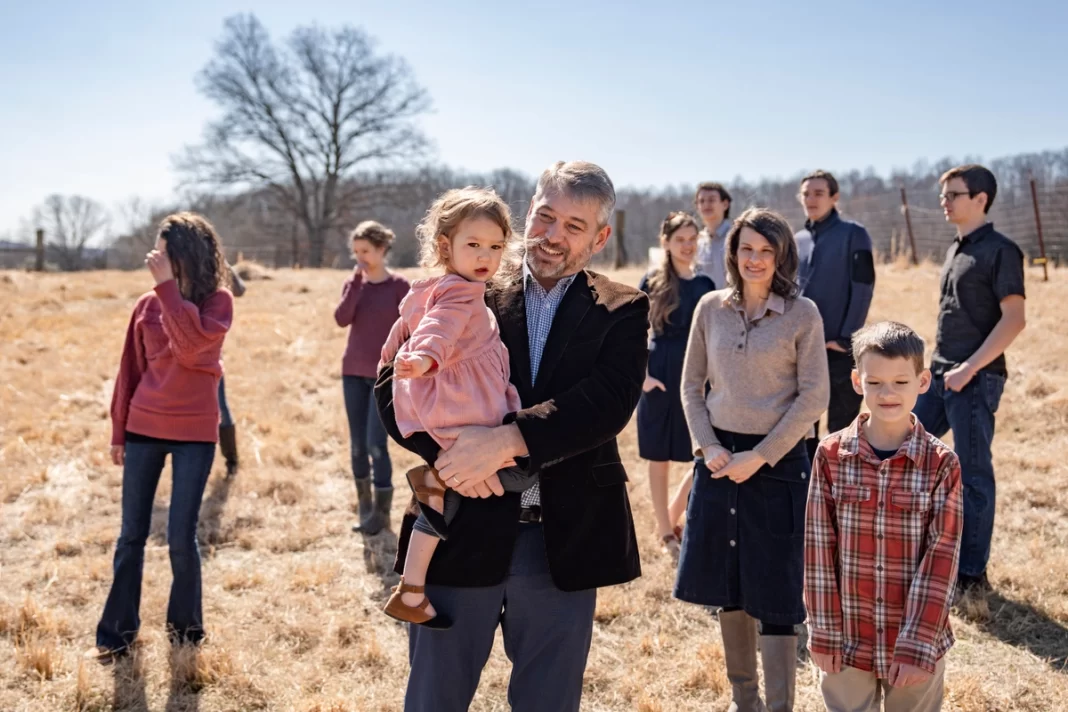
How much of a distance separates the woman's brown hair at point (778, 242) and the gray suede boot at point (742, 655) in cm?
133

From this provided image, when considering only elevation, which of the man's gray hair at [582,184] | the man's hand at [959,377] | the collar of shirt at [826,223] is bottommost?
the man's hand at [959,377]

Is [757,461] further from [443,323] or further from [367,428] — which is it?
[367,428]

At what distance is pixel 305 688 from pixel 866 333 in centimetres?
300

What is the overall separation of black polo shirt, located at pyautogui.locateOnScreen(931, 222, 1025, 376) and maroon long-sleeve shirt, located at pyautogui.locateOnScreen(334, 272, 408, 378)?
3.51 m

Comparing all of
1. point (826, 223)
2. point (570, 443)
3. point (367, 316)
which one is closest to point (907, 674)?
point (570, 443)

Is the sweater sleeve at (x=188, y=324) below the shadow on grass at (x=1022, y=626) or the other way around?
the other way around

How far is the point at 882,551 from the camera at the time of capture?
2.54 metres

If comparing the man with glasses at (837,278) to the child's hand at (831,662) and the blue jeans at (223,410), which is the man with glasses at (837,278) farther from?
the blue jeans at (223,410)

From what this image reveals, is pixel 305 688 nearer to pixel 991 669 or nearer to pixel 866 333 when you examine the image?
pixel 866 333

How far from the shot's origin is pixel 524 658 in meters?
2.28

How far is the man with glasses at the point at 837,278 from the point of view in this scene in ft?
17.1

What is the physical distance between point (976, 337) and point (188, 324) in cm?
419

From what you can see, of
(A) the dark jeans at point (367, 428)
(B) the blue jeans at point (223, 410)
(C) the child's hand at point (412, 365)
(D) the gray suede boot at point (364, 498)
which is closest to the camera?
(C) the child's hand at point (412, 365)

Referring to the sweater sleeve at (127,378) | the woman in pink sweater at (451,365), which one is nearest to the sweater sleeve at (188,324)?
the sweater sleeve at (127,378)
